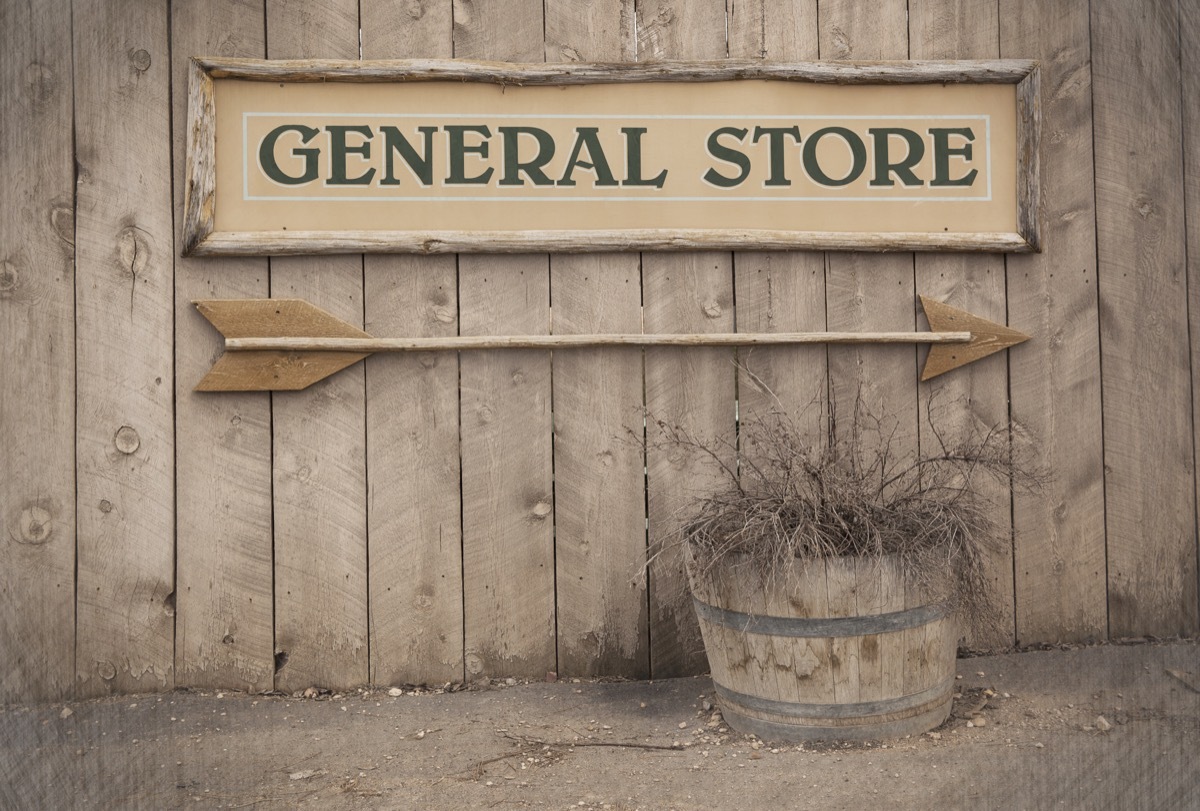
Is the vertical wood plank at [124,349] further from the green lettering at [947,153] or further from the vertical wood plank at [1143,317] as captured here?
A: the vertical wood plank at [1143,317]

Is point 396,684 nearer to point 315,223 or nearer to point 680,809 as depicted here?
point 680,809

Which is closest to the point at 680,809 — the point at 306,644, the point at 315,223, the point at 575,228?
the point at 306,644

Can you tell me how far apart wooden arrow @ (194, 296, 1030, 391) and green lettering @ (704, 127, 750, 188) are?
473 mm

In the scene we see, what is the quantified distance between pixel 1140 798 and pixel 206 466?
263cm

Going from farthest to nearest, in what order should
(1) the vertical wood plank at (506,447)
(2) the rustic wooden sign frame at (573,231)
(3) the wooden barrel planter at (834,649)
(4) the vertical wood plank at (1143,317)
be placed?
(4) the vertical wood plank at (1143,317)
(1) the vertical wood plank at (506,447)
(2) the rustic wooden sign frame at (573,231)
(3) the wooden barrel planter at (834,649)

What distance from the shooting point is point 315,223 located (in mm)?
3043

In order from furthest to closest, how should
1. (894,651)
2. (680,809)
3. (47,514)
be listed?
(47,514)
(894,651)
(680,809)

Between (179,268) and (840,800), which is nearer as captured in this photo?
(840,800)

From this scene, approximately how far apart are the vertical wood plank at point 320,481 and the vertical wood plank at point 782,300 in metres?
1.20

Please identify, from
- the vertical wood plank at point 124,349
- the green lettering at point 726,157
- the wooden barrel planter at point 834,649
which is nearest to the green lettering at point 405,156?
the vertical wood plank at point 124,349

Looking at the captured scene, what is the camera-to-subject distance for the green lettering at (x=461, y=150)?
3068 mm

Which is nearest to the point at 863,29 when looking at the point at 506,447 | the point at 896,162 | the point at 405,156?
the point at 896,162

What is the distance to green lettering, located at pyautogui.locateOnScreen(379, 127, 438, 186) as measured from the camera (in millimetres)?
3055

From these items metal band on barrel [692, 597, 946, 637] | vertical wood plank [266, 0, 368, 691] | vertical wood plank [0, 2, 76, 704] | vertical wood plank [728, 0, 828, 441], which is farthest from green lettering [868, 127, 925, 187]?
vertical wood plank [0, 2, 76, 704]
